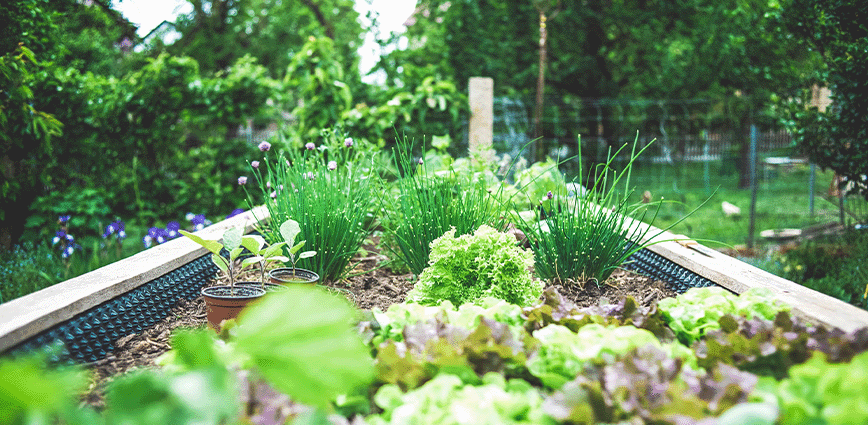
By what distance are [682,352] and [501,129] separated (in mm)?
4810

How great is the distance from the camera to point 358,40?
1256 centimetres

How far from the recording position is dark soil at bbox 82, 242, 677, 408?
5.11ft

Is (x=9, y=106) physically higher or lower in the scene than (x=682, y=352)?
higher

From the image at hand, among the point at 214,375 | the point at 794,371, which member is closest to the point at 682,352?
the point at 794,371

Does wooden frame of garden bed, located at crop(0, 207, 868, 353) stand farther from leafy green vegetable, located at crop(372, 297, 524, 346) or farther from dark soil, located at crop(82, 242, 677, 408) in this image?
leafy green vegetable, located at crop(372, 297, 524, 346)

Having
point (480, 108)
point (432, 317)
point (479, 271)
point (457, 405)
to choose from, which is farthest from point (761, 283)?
point (480, 108)

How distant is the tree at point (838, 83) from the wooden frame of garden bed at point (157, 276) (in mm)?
2048

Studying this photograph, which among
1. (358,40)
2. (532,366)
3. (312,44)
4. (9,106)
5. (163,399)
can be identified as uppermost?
(358,40)

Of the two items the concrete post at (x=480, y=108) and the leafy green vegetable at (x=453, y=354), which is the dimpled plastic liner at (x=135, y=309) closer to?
the leafy green vegetable at (x=453, y=354)

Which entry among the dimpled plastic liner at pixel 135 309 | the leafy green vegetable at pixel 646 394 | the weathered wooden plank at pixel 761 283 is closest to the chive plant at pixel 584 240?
the weathered wooden plank at pixel 761 283

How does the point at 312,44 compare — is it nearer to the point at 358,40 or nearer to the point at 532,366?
the point at 532,366

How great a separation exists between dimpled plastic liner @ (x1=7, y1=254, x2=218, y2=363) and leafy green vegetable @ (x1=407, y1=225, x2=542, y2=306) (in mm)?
922

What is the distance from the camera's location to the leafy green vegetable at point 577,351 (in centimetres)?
115

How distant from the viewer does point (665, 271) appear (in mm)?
2406
